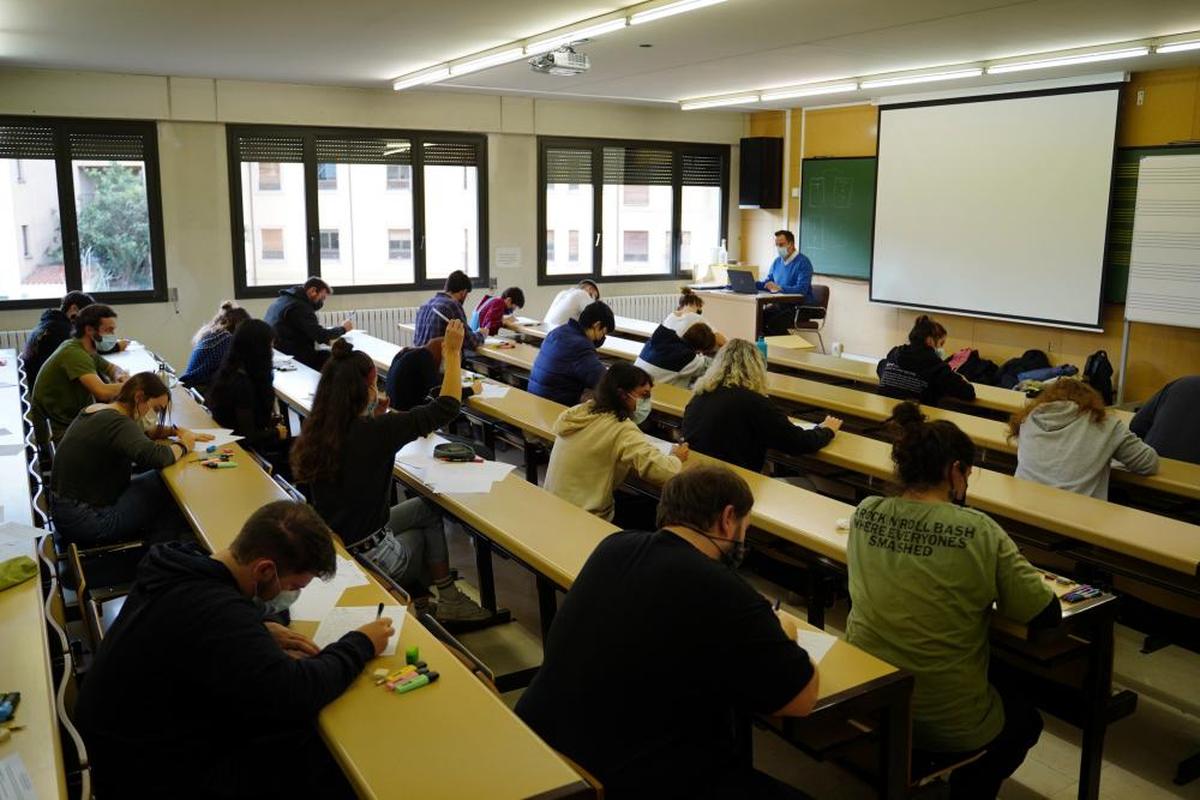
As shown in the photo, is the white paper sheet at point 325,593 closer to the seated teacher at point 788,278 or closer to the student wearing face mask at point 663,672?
the student wearing face mask at point 663,672

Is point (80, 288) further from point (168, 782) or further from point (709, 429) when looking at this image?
point (168, 782)

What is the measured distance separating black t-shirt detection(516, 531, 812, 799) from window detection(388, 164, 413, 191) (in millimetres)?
9234

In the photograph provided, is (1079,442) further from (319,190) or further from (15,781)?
(319,190)

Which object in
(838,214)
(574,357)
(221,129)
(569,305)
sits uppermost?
(221,129)

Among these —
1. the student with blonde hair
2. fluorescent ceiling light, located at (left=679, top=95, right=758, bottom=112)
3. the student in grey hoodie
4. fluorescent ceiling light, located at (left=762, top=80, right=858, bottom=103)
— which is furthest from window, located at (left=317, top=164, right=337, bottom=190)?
the student in grey hoodie

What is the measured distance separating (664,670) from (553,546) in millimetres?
1348

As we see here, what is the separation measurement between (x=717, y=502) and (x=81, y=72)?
878 centimetres

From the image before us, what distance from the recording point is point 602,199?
39.4 ft

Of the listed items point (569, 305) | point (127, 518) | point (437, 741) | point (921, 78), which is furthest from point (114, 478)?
point (921, 78)

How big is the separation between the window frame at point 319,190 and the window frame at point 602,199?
0.75 metres

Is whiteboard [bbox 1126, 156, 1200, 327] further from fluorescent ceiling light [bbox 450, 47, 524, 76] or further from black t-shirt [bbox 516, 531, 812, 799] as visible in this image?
black t-shirt [bbox 516, 531, 812, 799]

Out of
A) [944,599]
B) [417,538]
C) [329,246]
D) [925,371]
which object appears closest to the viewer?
[944,599]

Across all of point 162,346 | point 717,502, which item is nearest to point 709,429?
point 717,502

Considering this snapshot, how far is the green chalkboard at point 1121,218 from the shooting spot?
8555 mm
